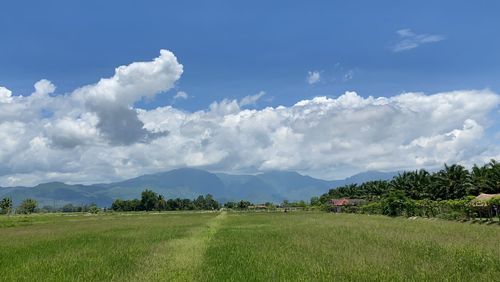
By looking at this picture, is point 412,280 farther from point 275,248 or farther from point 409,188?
point 409,188

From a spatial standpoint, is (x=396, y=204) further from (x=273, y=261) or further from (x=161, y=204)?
(x=161, y=204)

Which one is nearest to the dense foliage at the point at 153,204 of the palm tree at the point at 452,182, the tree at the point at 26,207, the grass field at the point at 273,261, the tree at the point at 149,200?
the tree at the point at 149,200

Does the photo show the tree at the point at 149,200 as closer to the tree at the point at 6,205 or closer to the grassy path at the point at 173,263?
the tree at the point at 6,205

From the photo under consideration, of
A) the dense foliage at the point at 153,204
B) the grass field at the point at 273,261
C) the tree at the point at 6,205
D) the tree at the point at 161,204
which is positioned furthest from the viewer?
the dense foliage at the point at 153,204

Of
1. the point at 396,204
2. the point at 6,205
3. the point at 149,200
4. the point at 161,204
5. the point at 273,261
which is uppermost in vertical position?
the point at 149,200

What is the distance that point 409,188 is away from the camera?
88.4 metres

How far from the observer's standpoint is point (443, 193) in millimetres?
76375

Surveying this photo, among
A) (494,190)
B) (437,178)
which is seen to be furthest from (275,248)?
(437,178)

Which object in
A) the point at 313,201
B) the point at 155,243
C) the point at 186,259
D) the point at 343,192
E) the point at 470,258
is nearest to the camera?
the point at 470,258

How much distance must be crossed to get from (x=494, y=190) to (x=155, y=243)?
170 feet

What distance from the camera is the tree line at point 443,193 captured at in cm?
4743

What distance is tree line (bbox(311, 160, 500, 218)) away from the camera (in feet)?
156

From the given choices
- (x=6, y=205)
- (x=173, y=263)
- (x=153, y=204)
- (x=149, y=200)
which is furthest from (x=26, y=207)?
(x=173, y=263)

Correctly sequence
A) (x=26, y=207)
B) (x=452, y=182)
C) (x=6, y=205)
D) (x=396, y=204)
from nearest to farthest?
(x=396, y=204) → (x=452, y=182) → (x=6, y=205) → (x=26, y=207)
